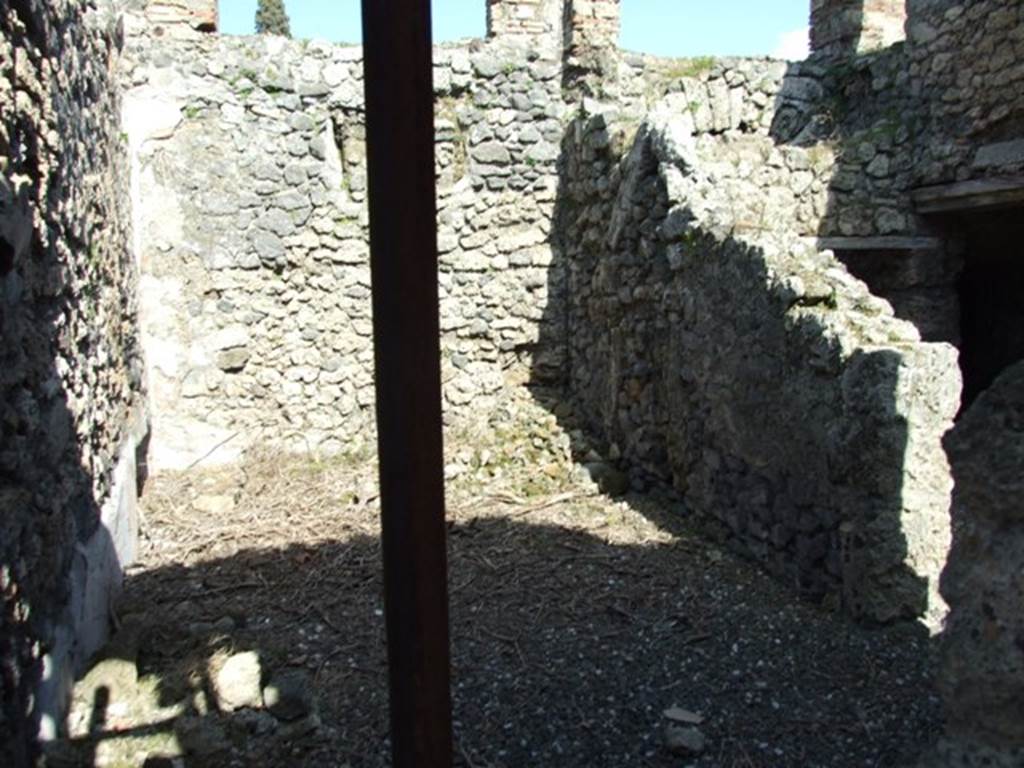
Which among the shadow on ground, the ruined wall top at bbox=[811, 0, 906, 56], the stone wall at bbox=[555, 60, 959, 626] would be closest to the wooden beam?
the stone wall at bbox=[555, 60, 959, 626]

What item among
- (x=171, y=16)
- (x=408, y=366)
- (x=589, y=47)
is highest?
(x=171, y=16)

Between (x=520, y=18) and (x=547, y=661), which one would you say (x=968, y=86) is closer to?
(x=520, y=18)

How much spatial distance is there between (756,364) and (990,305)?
17.0 ft

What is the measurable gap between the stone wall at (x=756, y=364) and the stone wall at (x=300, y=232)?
19.8 inches

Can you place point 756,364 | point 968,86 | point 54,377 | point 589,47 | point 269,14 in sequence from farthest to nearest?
point 269,14
point 589,47
point 968,86
point 756,364
point 54,377

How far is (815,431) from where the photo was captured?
3.88 metres

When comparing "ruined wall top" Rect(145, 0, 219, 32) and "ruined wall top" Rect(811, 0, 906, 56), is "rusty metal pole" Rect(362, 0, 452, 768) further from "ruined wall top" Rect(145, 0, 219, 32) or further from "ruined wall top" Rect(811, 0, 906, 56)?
"ruined wall top" Rect(811, 0, 906, 56)

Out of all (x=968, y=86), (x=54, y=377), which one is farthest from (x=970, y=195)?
(x=54, y=377)

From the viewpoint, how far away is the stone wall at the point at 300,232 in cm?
631

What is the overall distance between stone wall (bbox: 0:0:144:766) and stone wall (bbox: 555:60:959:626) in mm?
3101

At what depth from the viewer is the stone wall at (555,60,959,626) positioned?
354cm

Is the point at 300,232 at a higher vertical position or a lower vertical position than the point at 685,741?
higher

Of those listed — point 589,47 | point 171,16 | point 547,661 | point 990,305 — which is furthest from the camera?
point 990,305

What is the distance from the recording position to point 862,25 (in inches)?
311
